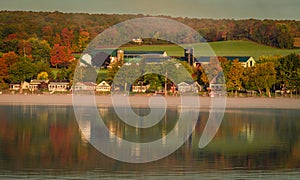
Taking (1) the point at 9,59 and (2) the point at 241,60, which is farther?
(2) the point at 241,60

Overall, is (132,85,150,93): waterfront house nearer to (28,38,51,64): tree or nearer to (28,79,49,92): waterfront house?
(28,79,49,92): waterfront house

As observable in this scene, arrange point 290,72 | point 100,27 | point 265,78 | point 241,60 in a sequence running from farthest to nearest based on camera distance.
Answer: point 100,27
point 241,60
point 290,72
point 265,78

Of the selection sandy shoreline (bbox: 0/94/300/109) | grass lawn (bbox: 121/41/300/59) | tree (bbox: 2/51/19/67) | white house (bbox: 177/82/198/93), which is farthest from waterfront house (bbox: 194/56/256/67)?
sandy shoreline (bbox: 0/94/300/109)

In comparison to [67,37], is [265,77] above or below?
below

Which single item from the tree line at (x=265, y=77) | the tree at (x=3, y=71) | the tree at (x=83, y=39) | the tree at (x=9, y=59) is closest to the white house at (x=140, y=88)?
the tree line at (x=265, y=77)

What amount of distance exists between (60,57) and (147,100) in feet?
140

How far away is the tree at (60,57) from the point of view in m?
104

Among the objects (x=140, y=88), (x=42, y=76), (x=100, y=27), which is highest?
(x=100, y=27)

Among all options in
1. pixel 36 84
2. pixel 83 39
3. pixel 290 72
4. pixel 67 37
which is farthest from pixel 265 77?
pixel 67 37

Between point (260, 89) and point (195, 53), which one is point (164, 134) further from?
point (195, 53)

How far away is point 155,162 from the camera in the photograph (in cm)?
2381

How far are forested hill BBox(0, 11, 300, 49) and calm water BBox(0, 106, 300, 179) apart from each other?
264 ft

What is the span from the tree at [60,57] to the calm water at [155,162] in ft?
205

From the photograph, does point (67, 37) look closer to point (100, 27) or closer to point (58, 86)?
point (100, 27)
